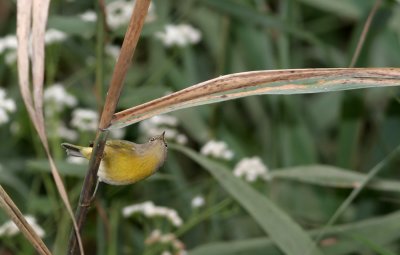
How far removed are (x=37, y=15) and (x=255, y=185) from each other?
2.36ft

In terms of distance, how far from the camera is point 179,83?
2.23m

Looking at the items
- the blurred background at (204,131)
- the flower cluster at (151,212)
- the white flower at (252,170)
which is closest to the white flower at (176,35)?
the blurred background at (204,131)

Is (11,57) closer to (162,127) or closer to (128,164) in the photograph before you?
(162,127)

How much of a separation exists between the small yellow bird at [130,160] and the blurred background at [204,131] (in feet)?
1.50

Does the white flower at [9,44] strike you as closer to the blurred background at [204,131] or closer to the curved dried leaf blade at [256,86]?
the blurred background at [204,131]

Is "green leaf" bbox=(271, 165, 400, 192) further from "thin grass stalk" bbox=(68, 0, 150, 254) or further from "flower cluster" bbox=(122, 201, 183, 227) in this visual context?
"thin grass stalk" bbox=(68, 0, 150, 254)

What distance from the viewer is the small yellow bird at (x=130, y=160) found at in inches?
37.4

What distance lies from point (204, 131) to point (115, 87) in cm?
140

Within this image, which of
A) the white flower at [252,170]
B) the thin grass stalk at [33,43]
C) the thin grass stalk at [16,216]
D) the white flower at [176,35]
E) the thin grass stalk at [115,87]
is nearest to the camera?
the thin grass stalk at [115,87]

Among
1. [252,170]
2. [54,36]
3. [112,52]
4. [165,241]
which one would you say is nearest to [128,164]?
[165,241]

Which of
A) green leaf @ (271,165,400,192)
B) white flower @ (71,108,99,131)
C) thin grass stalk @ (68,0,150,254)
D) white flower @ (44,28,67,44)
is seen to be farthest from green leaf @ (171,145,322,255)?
thin grass stalk @ (68,0,150,254)

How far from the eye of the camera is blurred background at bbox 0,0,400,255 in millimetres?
1654

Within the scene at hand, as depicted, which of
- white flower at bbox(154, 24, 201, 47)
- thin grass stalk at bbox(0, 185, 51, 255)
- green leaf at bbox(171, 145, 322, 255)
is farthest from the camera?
white flower at bbox(154, 24, 201, 47)

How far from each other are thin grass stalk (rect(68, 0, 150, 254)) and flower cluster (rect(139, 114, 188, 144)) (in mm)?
903
